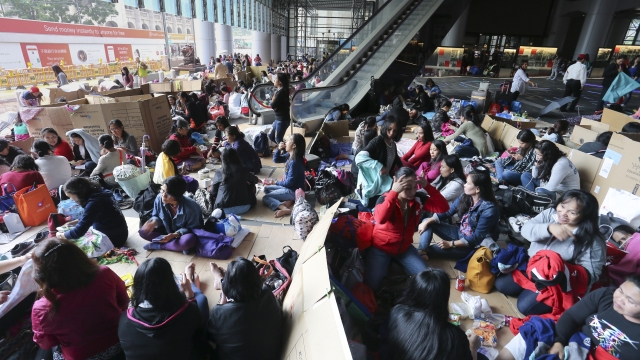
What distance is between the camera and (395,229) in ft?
9.36

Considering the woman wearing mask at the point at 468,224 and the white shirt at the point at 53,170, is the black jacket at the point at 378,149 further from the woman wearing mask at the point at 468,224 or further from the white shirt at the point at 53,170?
the white shirt at the point at 53,170

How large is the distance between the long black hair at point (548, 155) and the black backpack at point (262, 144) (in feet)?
14.6

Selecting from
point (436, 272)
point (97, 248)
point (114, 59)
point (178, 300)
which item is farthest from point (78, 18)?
point (436, 272)

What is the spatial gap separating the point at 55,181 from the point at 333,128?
16.0 feet

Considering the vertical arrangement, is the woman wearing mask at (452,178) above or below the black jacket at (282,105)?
below

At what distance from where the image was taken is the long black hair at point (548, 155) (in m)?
4.07

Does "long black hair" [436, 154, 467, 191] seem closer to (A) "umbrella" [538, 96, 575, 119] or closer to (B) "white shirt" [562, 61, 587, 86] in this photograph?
(A) "umbrella" [538, 96, 575, 119]

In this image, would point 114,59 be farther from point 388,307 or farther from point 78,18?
point 388,307

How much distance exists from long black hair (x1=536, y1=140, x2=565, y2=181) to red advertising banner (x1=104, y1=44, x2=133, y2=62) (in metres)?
17.9

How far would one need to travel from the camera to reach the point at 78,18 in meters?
13.0

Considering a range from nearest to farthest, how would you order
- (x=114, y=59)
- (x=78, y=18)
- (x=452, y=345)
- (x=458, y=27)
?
(x=452, y=345) → (x=78, y=18) → (x=114, y=59) → (x=458, y=27)

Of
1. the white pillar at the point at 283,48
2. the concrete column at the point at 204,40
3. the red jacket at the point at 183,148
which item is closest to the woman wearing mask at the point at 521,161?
the red jacket at the point at 183,148

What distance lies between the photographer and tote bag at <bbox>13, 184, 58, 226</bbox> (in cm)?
373

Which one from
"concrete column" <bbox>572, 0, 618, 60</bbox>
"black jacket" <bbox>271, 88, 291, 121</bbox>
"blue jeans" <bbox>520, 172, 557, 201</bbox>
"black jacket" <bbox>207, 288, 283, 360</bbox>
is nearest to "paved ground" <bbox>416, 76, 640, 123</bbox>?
"concrete column" <bbox>572, 0, 618, 60</bbox>
